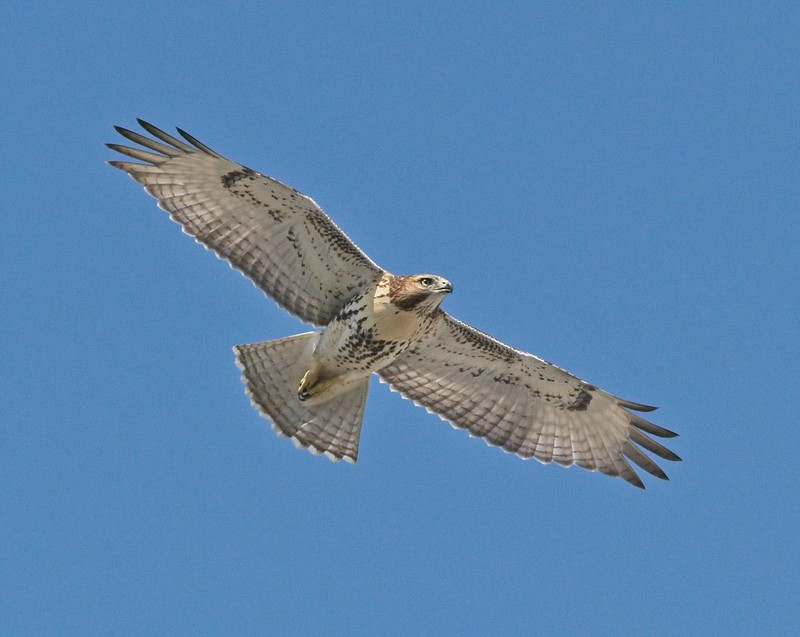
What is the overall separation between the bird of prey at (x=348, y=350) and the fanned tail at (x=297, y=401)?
11 millimetres

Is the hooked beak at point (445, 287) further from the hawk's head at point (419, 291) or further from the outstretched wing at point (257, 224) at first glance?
the outstretched wing at point (257, 224)

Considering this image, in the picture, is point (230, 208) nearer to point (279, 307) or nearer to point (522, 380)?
point (279, 307)

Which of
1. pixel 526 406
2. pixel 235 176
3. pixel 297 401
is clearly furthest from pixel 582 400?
pixel 235 176

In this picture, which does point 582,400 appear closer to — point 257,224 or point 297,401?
point 297,401

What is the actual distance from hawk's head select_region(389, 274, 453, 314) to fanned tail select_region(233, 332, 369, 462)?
118cm

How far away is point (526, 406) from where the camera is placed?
1859 cm

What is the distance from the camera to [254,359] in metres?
17.9

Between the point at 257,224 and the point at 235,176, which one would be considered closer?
the point at 235,176

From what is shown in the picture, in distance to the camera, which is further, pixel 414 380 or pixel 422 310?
pixel 414 380

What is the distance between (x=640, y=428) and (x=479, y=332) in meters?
2.14

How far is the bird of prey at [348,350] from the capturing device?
17156mm

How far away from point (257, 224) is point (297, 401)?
2044mm

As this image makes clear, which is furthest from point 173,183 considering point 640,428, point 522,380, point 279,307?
point 640,428

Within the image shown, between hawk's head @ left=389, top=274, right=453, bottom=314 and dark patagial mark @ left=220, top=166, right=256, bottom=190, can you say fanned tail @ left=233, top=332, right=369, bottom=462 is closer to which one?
hawk's head @ left=389, top=274, right=453, bottom=314
